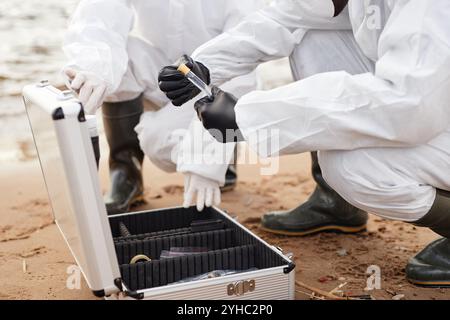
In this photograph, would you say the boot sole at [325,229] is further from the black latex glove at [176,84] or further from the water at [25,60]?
the water at [25,60]

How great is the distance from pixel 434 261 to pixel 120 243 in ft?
2.87

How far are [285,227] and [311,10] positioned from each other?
0.75m

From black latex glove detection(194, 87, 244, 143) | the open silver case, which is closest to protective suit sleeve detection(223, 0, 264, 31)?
the open silver case

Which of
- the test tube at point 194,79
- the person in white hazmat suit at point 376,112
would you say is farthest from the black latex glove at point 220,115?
the test tube at point 194,79

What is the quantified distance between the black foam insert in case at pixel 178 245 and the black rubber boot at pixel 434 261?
0.42 m

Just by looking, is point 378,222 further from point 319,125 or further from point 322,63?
point 319,125

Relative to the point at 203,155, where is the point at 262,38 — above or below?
above

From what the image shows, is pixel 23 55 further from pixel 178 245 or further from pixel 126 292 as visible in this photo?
pixel 126 292

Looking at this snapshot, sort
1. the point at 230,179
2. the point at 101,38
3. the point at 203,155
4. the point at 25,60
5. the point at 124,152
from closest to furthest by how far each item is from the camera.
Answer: the point at 203,155, the point at 101,38, the point at 124,152, the point at 230,179, the point at 25,60

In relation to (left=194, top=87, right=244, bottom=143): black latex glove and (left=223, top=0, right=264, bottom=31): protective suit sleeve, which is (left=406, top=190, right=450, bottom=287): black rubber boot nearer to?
(left=194, top=87, right=244, bottom=143): black latex glove

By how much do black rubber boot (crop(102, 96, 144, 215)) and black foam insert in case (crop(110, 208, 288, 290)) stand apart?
1.32ft

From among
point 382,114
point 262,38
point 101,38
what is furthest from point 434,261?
point 101,38

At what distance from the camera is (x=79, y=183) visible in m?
1.39
